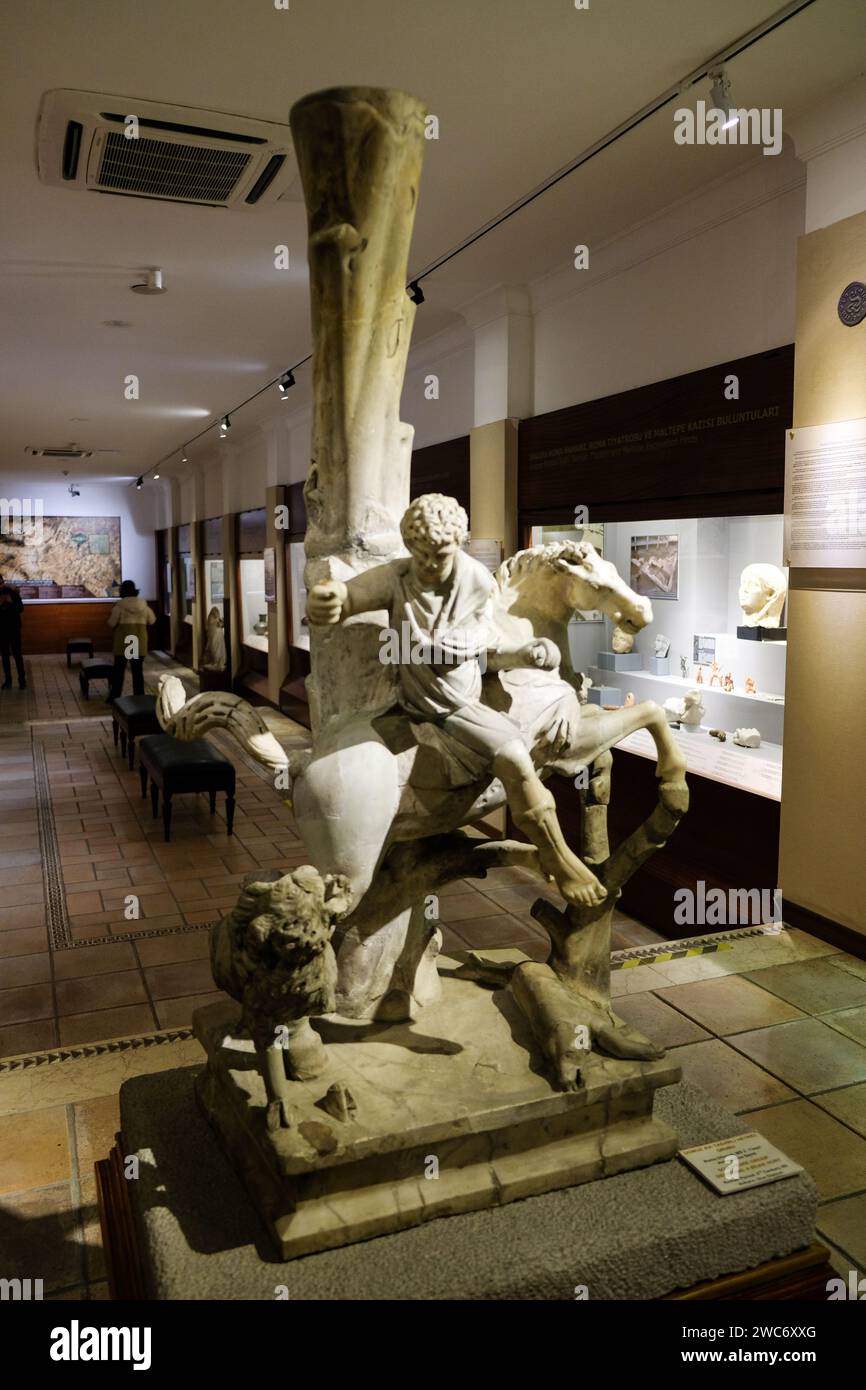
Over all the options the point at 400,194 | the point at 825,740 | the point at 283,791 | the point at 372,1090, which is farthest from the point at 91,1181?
the point at 825,740

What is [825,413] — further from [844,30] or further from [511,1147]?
[511,1147]

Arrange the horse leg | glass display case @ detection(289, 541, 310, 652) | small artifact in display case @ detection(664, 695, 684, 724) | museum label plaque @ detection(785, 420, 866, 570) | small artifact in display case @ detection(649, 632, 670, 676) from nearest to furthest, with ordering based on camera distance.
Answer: the horse leg < museum label plaque @ detection(785, 420, 866, 570) < small artifact in display case @ detection(664, 695, 684, 724) < small artifact in display case @ detection(649, 632, 670, 676) < glass display case @ detection(289, 541, 310, 652)

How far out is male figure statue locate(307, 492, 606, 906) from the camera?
2.07 meters

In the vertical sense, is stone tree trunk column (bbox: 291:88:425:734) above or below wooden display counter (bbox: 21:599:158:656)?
above

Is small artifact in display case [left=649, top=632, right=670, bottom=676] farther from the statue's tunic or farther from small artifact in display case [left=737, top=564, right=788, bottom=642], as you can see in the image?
the statue's tunic

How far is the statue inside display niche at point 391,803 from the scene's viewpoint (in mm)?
2049

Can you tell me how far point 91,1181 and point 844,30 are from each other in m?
4.68

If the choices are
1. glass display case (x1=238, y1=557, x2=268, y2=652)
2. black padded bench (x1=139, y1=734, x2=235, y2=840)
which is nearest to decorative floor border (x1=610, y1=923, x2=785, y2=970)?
black padded bench (x1=139, y1=734, x2=235, y2=840)

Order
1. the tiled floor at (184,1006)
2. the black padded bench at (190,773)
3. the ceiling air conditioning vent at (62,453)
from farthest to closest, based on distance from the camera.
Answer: the ceiling air conditioning vent at (62,453)
the black padded bench at (190,773)
the tiled floor at (184,1006)

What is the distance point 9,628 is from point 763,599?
13.4 m

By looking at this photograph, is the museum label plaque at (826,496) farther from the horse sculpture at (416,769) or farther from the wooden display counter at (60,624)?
the wooden display counter at (60,624)

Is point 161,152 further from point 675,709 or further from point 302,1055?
point 302,1055

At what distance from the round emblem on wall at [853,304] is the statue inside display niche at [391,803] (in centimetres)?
262

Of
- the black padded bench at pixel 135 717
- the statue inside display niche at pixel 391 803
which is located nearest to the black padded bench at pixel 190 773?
the black padded bench at pixel 135 717
